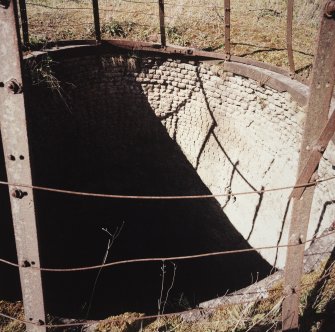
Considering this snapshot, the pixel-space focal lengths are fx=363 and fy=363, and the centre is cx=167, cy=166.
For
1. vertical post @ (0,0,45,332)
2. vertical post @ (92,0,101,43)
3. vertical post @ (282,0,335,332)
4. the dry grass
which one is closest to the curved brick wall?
vertical post @ (92,0,101,43)

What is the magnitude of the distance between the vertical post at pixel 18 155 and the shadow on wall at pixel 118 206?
3641 mm

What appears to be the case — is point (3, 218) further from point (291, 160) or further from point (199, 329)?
point (291, 160)

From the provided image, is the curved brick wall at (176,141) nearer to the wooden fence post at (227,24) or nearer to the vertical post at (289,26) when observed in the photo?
the wooden fence post at (227,24)

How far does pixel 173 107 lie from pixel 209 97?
763 millimetres

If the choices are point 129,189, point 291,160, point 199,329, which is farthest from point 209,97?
point 199,329

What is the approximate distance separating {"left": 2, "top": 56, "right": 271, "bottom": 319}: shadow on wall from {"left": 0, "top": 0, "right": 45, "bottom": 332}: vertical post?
11.9 ft

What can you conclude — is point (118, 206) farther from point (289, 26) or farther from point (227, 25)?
point (289, 26)

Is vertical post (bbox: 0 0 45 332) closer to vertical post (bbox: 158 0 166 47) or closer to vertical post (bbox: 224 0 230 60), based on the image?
vertical post (bbox: 224 0 230 60)

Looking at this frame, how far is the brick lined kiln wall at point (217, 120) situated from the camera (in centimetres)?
518

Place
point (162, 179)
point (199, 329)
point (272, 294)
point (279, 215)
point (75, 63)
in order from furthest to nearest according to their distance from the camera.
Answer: point (162, 179), point (75, 63), point (279, 215), point (272, 294), point (199, 329)

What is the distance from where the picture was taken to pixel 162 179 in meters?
7.24

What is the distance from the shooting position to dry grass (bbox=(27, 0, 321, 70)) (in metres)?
6.05

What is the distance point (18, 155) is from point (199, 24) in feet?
19.1

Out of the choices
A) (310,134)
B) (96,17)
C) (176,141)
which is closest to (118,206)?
(176,141)
